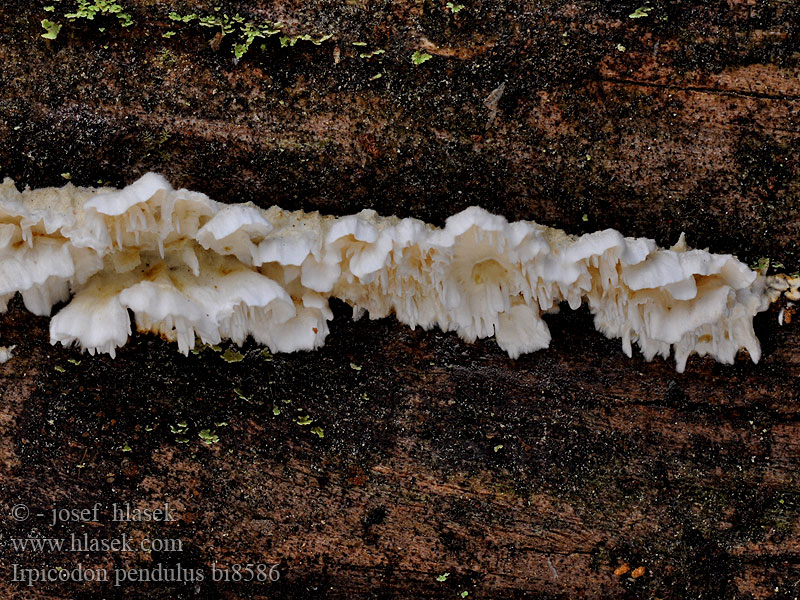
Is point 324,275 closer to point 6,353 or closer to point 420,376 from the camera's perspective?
point 420,376

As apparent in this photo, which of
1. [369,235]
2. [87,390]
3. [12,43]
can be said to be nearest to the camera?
[369,235]

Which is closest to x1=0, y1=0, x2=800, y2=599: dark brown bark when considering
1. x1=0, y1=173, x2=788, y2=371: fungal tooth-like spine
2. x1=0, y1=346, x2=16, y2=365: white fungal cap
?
x1=0, y1=346, x2=16, y2=365: white fungal cap

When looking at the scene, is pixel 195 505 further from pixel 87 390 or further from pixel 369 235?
pixel 369 235

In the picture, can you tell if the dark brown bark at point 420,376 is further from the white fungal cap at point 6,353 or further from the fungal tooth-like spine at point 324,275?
the fungal tooth-like spine at point 324,275

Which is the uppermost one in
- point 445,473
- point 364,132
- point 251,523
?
point 364,132

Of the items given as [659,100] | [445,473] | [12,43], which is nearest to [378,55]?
[659,100]

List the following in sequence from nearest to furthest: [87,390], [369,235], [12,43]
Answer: [369,235]
[12,43]
[87,390]

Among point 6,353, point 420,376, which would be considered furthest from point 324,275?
point 6,353
